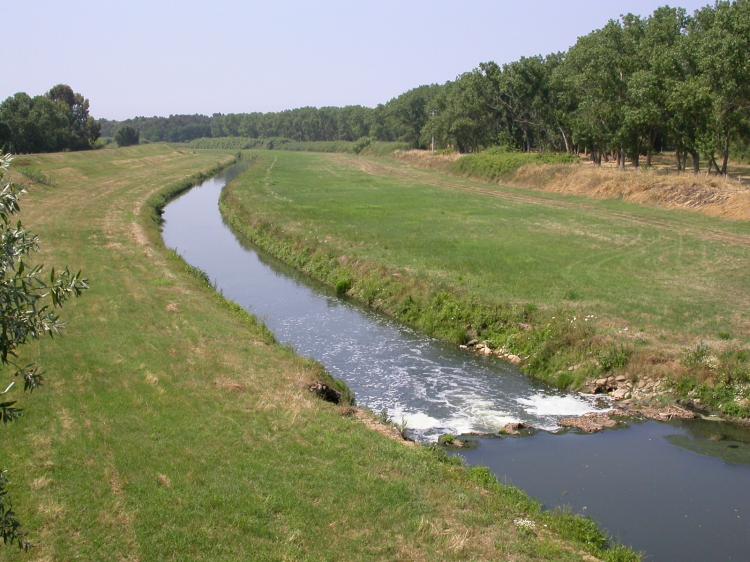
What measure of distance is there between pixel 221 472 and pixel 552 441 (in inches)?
348

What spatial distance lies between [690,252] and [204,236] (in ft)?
111

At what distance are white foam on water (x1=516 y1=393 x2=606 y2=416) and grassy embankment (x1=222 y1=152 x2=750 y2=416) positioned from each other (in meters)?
1.01

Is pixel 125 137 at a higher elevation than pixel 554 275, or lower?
higher

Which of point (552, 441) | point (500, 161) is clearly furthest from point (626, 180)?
point (552, 441)

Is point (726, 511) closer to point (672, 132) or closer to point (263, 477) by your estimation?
point (263, 477)

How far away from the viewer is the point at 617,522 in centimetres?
1434

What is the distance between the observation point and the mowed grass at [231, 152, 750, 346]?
26234mm

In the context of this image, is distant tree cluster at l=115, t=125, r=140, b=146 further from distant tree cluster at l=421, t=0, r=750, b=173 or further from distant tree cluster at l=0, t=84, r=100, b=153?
distant tree cluster at l=421, t=0, r=750, b=173

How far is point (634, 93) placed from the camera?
58.9m

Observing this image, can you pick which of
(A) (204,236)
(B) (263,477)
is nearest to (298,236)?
(A) (204,236)

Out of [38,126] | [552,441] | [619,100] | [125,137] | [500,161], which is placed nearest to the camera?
[552,441]

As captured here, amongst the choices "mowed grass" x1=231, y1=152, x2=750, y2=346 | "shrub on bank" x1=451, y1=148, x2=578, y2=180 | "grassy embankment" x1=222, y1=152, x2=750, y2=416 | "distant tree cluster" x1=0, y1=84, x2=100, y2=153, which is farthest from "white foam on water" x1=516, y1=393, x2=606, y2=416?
"distant tree cluster" x1=0, y1=84, x2=100, y2=153

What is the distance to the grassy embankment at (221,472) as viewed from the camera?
12.0 meters

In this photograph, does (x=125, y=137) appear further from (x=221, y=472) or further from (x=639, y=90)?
(x=221, y=472)
